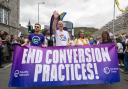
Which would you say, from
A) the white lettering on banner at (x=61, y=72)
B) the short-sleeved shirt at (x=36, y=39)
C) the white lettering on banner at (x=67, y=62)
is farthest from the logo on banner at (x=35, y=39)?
the white lettering on banner at (x=61, y=72)

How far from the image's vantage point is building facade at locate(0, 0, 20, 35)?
4178cm

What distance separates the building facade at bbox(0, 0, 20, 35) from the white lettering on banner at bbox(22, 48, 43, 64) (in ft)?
101

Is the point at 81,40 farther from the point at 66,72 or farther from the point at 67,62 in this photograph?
the point at 66,72

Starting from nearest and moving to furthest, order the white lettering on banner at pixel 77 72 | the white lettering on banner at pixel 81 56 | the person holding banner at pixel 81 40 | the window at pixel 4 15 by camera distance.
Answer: the white lettering on banner at pixel 77 72, the white lettering on banner at pixel 81 56, the person holding banner at pixel 81 40, the window at pixel 4 15

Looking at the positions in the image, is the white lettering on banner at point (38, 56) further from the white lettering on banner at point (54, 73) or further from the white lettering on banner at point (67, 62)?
the white lettering on banner at point (54, 73)

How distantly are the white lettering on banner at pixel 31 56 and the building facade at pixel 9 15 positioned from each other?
101ft

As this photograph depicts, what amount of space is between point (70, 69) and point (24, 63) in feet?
3.93

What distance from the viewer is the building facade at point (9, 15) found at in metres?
41.8

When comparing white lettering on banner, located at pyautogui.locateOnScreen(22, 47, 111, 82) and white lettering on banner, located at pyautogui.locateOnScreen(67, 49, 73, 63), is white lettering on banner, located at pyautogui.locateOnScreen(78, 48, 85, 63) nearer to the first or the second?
white lettering on banner, located at pyautogui.locateOnScreen(22, 47, 111, 82)

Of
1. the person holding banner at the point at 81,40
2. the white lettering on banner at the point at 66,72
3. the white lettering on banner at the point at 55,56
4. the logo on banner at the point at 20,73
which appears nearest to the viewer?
the logo on banner at the point at 20,73

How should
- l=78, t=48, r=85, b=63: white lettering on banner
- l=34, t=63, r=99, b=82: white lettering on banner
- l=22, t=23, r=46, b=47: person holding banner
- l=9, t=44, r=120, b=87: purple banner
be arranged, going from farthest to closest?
l=22, t=23, r=46, b=47: person holding banner < l=78, t=48, r=85, b=63: white lettering on banner < l=34, t=63, r=99, b=82: white lettering on banner < l=9, t=44, r=120, b=87: purple banner

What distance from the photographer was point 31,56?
401 inches

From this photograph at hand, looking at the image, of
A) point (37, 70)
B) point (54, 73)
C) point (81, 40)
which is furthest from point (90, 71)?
point (81, 40)

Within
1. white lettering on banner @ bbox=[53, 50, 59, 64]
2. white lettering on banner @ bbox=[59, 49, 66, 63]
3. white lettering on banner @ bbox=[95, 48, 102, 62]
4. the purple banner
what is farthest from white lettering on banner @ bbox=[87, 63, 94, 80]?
white lettering on banner @ bbox=[53, 50, 59, 64]
